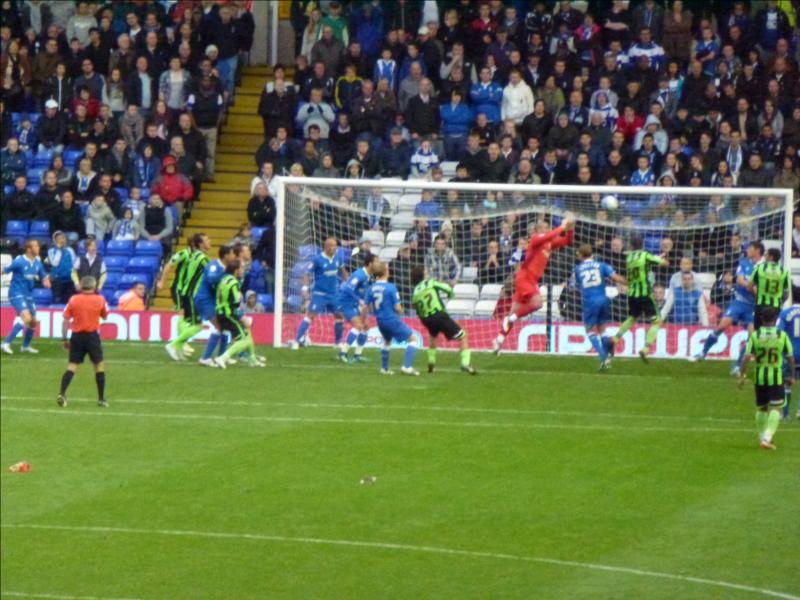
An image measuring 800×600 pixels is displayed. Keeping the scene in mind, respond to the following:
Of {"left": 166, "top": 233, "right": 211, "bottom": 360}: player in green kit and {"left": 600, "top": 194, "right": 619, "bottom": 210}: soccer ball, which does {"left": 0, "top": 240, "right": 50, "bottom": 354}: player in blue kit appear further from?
{"left": 600, "top": 194, "right": 619, "bottom": 210}: soccer ball

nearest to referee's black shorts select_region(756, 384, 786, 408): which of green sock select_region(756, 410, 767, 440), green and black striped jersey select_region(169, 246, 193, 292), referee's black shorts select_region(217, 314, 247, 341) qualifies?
green sock select_region(756, 410, 767, 440)

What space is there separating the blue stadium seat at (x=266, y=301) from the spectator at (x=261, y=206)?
62.9 inches

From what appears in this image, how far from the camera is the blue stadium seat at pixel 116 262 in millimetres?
27484

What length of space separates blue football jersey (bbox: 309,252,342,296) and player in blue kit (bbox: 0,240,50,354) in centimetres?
387

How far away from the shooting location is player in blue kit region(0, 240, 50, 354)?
79.4ft

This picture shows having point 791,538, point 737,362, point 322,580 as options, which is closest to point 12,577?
point 322,580

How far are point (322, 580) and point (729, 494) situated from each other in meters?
4.50

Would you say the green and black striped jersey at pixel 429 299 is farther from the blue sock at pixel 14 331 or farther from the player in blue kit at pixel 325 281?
the blue sock at pixel 14 331

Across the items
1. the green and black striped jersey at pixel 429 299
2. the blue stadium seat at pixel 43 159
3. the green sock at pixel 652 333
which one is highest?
the blue stadium seat at pixel 43 159

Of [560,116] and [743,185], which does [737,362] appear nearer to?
[743,185]

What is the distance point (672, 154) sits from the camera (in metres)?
26.0

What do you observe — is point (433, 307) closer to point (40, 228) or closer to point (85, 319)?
point (85, 319)

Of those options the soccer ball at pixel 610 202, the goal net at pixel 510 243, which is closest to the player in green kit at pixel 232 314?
the goal net at pixel 510 243

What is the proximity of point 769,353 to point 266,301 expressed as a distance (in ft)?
36.5
